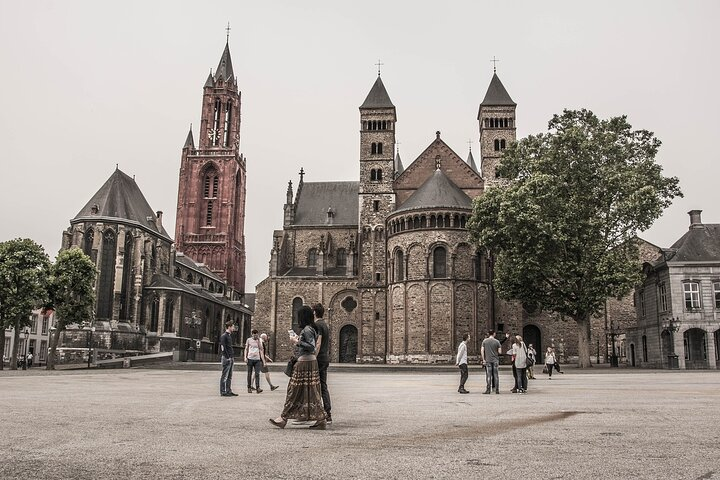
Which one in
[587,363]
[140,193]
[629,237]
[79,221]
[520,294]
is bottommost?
[587,363]

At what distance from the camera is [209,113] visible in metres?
92.4

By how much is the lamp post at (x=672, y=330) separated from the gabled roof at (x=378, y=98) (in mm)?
29946

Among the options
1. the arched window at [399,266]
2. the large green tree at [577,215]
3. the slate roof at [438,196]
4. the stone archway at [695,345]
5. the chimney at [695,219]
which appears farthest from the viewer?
the arched window at [399,266]

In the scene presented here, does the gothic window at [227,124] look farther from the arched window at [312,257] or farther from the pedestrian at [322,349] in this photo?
the pedestrian at [322,349]

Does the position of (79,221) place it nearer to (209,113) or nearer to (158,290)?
(158,290)

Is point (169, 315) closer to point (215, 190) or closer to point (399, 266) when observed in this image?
point (399, 266)

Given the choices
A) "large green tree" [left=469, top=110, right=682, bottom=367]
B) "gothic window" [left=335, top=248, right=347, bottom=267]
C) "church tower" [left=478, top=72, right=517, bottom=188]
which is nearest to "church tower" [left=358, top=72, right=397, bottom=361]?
"gothic window" [left=335, top=248, right=347, bottom=267]

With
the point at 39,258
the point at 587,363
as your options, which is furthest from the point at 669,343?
the point at 39,258

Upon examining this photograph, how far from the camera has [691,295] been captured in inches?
1641

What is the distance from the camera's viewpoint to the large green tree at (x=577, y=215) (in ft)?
120

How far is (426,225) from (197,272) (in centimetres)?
3665

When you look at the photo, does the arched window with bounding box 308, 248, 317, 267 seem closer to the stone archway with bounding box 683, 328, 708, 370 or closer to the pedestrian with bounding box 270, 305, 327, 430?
the stone archway with bounding box 683, 328, 708, 370

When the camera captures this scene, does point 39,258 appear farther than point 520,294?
Yes

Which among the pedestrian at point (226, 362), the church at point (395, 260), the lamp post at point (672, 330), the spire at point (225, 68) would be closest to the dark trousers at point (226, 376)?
the pedestrian at point (226, 362)
